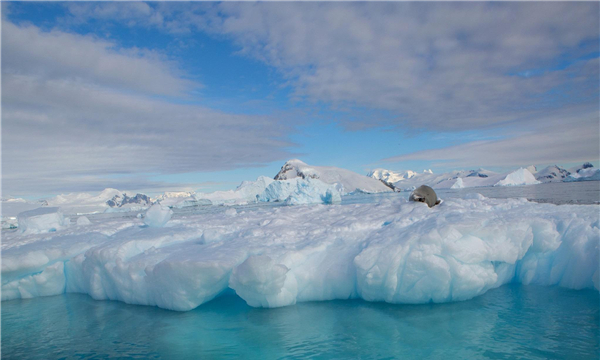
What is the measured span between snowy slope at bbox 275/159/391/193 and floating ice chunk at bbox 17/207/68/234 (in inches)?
3105

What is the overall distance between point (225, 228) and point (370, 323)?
491cm

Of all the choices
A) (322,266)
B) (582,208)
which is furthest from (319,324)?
(582,208)

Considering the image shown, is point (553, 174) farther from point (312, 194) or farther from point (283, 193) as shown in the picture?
point (312, 194)

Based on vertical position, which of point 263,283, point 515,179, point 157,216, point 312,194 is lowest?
point 263,283

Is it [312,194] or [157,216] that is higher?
[312,194]

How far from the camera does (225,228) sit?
890 centimetres

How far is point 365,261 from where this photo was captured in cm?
586

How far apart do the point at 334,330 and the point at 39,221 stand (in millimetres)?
14516

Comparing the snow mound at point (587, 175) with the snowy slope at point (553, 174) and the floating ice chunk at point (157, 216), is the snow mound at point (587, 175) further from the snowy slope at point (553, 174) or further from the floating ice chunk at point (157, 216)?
the floating ice chunk at point (157, 216)

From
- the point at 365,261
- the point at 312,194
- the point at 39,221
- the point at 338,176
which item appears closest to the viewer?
the point at 365,261

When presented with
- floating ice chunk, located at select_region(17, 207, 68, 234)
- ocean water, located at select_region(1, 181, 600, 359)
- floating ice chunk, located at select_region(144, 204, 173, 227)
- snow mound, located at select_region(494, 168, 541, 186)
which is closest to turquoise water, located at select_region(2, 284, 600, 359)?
ocean water, located at select_region(1, 181, 600, 359)

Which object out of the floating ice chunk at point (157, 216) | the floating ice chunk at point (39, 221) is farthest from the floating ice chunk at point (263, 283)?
the floating ice chunk at point (39, 221)

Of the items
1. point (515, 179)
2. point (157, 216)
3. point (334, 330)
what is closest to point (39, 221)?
point (157, 216)

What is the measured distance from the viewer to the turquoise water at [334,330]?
14.3 feet
